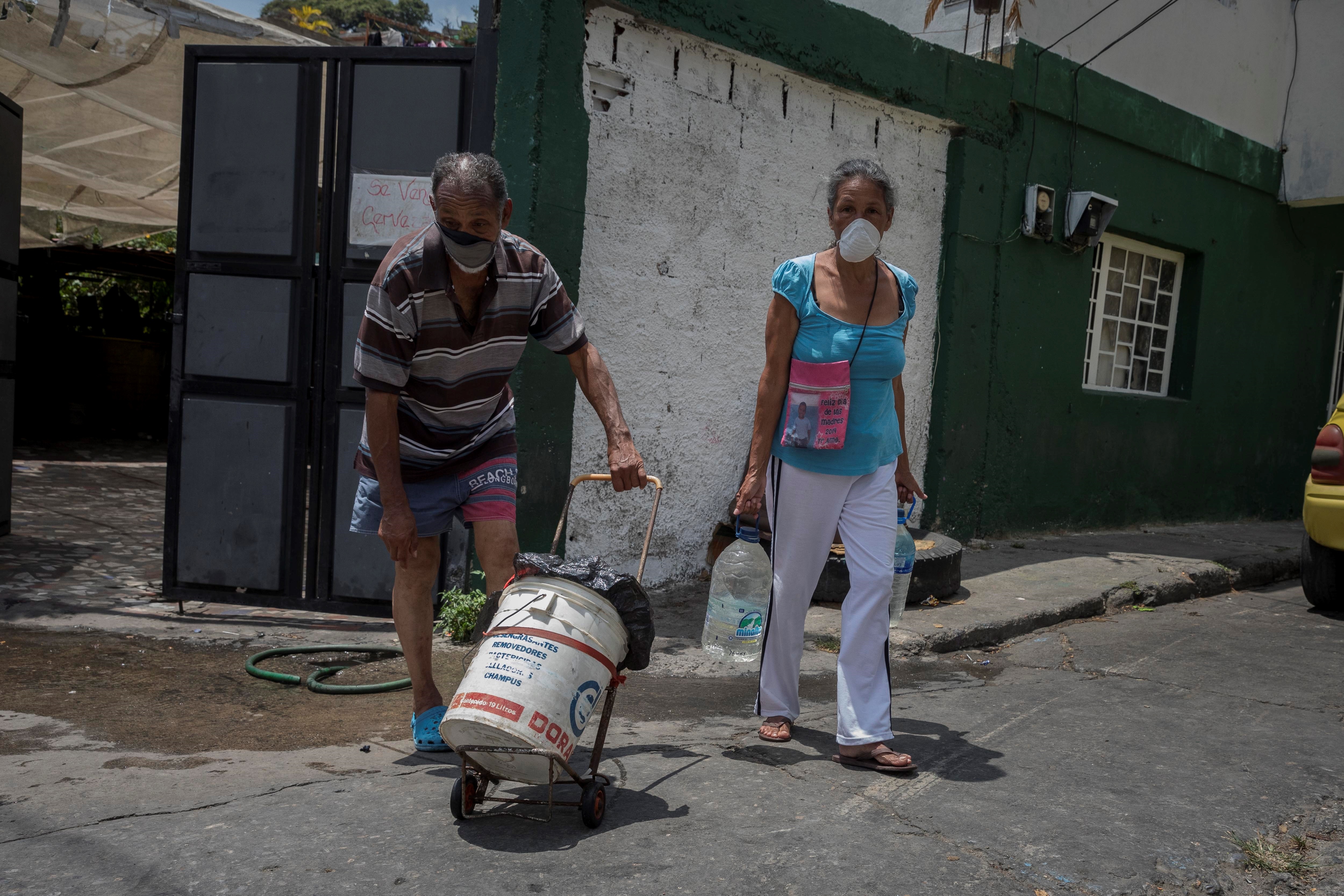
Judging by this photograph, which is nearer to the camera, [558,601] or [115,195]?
[558,601]

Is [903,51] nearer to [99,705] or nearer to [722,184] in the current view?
[722,184]

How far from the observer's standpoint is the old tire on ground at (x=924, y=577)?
5750mm

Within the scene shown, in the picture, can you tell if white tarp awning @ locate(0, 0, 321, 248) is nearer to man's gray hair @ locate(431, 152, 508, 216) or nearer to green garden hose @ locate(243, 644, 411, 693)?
green garden hose @ locate(243, 644, 411, 693)

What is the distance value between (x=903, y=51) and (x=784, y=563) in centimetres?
458

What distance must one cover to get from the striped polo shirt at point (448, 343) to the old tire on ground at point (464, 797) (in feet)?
3.29

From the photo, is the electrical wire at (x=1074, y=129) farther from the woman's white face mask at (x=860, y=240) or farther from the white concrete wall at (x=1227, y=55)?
the woman's white face mask at (x=860, y=240)

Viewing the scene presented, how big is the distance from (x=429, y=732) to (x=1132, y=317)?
7.89m

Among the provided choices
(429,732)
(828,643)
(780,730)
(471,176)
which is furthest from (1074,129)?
(429,732)

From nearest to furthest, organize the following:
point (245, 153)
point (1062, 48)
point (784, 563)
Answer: point (784, 563) < point (245, 153) < point (1062, 48)

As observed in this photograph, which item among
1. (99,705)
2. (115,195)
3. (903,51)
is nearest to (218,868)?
(99,705)

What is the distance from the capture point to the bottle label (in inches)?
159

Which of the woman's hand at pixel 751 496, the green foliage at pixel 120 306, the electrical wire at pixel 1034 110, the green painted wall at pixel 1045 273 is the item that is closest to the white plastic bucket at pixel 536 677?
the woman's hand at pixel 751 496

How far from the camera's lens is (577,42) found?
5285 mm

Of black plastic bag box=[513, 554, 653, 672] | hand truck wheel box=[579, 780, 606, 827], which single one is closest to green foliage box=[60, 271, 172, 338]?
black plastic bag box=[513, 554, 653, 672]
